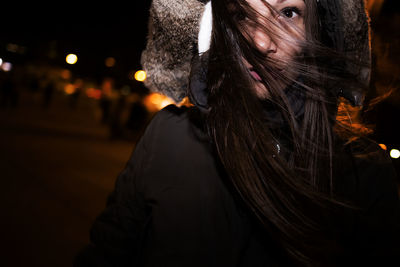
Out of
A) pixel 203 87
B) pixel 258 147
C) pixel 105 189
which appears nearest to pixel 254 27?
pixel 203 87

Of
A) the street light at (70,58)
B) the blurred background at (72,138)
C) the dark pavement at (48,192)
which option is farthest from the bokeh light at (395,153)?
the street light at (70,58)

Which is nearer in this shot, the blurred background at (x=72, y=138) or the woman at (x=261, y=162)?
the woman at (x=261, y=162)

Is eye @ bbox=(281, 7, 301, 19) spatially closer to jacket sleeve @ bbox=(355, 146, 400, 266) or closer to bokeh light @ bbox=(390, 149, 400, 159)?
jacket sleeve @ bbox=(355, 146, 400, 266)

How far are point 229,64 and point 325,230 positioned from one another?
2.36ft

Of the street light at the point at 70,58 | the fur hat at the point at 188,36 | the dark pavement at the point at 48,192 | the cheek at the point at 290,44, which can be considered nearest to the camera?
the cheek at the point at 290,44

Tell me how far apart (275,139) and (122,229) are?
2.51 feet

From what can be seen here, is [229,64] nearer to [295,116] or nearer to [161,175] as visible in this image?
[295,116]

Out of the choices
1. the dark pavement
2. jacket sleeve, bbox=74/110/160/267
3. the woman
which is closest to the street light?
the dark pavement

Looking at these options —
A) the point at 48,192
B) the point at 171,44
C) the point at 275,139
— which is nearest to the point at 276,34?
the point at 275,139

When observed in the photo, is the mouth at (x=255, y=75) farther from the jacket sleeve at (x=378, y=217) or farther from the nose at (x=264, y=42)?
the jacket sleeve at (x=378, y=217)

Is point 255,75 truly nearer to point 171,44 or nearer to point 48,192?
point 171,44

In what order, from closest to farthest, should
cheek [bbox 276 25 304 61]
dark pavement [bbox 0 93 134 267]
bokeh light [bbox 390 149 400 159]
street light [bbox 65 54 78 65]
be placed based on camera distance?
cheek [bbox 276 25 304 61], bokeh light [bbox 390 149 400 159], dark pavement [bbox 0 93 134 267], street light [bbox 65 54 78 65]

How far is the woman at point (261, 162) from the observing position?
1152mm

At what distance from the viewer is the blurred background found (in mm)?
1780
